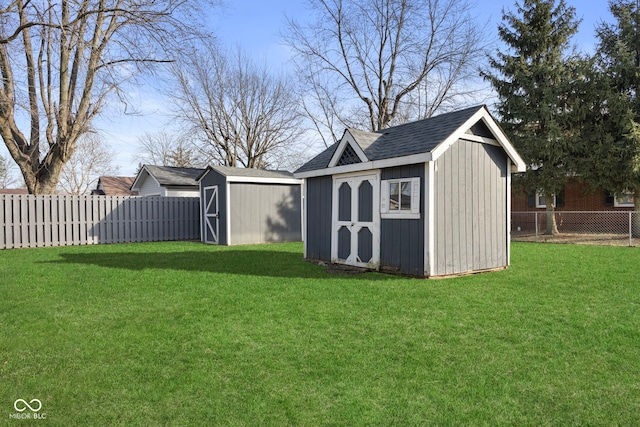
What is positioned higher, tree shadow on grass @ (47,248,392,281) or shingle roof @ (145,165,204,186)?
shingle roof @ (145,165,204,186)

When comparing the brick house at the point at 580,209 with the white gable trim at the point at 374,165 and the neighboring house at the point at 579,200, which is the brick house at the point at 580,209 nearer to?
the neighboring house at the point at 579,200

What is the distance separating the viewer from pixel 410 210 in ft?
27.0

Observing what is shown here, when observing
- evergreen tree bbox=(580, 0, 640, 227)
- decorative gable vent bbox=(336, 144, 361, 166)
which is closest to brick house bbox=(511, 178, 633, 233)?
evergreen tree bbox=(580, 0, 640, 227)

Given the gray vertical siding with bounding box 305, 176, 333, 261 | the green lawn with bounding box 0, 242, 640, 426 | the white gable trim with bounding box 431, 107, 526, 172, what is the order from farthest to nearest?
1. the gray vertical siding with bounding box 305, 176, 333, 261
2. the white gable trim with bounding box 431, 107, 526, 172
3. the green lawn with bounding box 0, 242, 640, 426

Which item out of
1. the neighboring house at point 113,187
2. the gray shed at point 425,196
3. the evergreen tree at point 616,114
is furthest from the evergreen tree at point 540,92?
the neighboring house at point 113,187

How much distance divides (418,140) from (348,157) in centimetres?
177

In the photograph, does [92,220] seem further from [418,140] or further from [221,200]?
[418,140]

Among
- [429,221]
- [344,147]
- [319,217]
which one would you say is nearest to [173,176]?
[319,217]

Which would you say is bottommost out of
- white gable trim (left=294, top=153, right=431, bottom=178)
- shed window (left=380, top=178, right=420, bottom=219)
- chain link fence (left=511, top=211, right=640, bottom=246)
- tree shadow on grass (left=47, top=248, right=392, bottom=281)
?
tree shadow on grass (left=47, top=248, right=392, bottom=281)

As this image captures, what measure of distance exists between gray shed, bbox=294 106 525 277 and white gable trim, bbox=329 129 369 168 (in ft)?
0.07

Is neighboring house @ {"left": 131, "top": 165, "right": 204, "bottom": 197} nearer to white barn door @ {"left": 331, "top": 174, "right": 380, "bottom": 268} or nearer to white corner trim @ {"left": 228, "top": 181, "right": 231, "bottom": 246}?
white corner trim @ {"left": 228, "top": 181, "right": 231, "bottom": 246}

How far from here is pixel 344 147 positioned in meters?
9.70

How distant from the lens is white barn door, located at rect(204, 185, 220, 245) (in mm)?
16188

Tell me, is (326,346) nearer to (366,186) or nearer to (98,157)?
(366,186)
